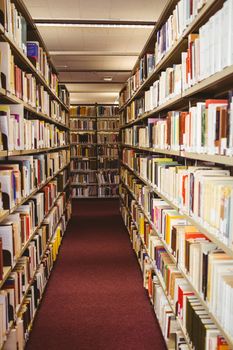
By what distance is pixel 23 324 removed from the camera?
2959 mm

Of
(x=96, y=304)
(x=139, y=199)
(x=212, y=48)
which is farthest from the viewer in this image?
(x=139, y=199)

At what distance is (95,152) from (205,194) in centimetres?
944

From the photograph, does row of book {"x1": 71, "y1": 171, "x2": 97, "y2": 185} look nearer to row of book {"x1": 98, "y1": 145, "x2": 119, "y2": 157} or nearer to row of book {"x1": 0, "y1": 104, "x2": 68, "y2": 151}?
row of book {"x1": 98, "y1": 145, "x2": 119, "y2": 157}

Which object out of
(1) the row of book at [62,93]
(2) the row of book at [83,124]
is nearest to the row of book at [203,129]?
(1) the row of book at [62,93]

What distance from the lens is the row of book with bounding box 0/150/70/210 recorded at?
100 inches

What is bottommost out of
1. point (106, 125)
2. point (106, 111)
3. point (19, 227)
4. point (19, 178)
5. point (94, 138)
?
point (19, 227)

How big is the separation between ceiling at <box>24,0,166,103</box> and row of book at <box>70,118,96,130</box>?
1.41 metres

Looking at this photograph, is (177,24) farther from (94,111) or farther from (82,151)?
(94,111)

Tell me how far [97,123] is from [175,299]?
29.6 ft

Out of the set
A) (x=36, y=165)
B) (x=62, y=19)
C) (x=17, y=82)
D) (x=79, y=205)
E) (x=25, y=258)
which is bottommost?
(x=79, y=205)

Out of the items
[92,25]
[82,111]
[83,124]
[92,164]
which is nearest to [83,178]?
[92,164]

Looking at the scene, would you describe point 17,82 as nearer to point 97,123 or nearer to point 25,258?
point 25,258

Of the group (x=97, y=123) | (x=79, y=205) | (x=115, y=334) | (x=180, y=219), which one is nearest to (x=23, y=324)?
(x=115, y=334)

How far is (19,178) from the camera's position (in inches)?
116
